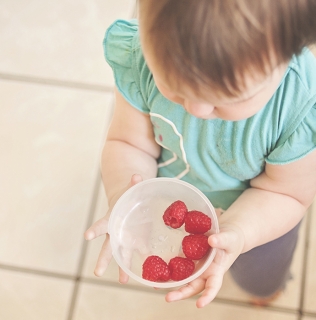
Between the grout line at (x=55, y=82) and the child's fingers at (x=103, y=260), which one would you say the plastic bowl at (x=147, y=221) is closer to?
the child's fingers at (x=103, y=260)

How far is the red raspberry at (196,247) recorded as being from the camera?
1.82 ft

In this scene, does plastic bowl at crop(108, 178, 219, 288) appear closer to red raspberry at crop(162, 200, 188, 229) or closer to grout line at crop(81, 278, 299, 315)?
red raspberry at crop(162, 200, 188, 229)

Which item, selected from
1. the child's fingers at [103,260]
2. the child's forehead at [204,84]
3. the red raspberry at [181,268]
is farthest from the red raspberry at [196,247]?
the child's forehead at [204,84]

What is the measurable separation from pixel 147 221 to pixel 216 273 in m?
0.13

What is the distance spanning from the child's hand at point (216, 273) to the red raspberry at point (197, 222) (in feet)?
0.07

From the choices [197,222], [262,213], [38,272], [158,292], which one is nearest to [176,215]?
[197,222]

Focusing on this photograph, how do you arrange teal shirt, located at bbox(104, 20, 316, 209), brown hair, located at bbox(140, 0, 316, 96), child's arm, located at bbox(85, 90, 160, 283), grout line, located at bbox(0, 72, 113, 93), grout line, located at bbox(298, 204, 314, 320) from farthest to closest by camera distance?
grout line, located at bbox(0, 72, 113, 93) < grout line, located at bbox(298, 204, 314, 320) < child's arm, located at bbox(85, 90, 160, 283) < teal shirt, located at bbox(104, 20, 316, 209) < brown hair, located at bbox(140, 0, 316, 96)

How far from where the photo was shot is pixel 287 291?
3.05 ft

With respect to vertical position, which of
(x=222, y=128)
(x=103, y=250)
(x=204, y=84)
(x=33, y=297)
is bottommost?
(x=33, y=297)

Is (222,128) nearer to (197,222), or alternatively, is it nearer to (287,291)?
(197,222)

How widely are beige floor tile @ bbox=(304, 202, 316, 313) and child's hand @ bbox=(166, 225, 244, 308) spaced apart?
42 cm

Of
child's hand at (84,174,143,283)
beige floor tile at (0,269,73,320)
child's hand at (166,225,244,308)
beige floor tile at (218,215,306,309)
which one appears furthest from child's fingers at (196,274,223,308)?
beige floor tile at (0,269,73,320)

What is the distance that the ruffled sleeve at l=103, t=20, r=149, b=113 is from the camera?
0.62 m

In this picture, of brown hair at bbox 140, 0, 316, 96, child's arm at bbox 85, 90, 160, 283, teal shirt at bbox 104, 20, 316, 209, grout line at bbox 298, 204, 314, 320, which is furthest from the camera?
grout line at bbox 298, 204, 314, 320
